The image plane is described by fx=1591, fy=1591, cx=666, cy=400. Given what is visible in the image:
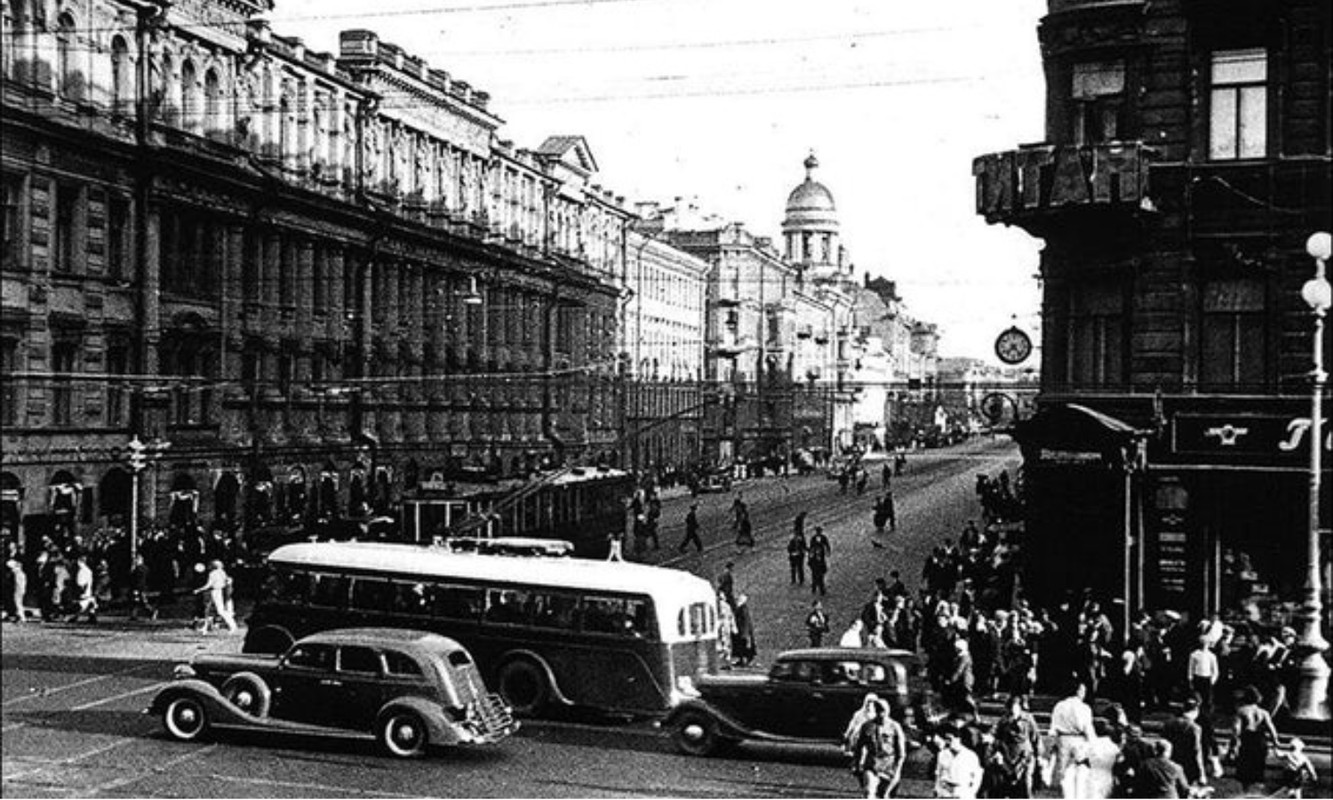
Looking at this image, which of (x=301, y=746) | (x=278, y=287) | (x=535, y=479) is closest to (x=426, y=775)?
(x=301, y=746)

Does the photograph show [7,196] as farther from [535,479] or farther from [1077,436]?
[1077,436]

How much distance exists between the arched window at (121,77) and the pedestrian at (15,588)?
3.57 m

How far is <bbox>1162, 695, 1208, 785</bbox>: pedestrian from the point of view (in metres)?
12.6

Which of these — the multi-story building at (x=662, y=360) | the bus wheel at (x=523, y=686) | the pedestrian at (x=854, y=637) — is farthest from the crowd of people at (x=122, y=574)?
the pedestrian at (x=854, y=637)

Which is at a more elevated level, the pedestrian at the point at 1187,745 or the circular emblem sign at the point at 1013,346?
the circular emblem sign at the point at 1013,346

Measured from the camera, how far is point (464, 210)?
57.5ft

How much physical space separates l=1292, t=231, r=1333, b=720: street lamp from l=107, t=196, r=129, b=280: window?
9904mm

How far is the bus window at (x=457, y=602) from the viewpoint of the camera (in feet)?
50.7

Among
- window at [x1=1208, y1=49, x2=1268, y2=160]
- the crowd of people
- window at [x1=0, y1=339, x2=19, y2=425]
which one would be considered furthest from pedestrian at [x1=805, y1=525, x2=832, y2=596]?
window at [x1=0, y1=339, x2=19, y2=425]

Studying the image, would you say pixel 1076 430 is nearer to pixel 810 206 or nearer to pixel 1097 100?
pixel 1097 100

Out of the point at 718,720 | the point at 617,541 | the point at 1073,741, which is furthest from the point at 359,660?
the point at 617,541

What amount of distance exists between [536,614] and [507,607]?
0.31 meters

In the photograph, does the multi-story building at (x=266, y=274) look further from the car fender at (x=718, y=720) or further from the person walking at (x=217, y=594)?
the car fender at (x=718, y=720)

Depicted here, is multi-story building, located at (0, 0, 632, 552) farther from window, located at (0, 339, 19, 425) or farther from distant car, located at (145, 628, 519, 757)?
distant car, located at (145, 628, 519, 757)
